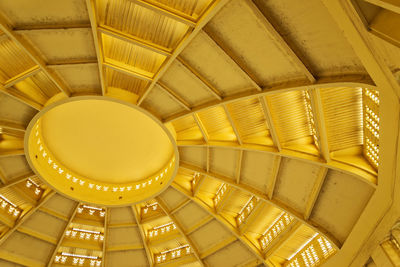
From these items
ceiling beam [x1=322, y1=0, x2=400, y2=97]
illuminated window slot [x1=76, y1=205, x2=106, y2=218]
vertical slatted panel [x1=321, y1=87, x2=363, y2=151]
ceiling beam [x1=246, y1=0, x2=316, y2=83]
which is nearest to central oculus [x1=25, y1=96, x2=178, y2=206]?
illuminated window slot [x1=76, y1=205, x2=106, y2=218]

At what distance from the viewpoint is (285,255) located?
24.3m

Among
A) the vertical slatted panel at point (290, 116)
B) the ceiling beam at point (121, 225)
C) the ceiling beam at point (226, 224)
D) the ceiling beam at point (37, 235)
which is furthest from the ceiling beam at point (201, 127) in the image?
the ceiling beam at point (37, 235)

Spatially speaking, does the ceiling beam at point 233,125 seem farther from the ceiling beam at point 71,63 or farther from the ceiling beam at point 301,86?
the ceiling beam at point 71,63

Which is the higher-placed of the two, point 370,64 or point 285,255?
point 370,64

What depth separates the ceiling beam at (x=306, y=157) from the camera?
50.2 ft

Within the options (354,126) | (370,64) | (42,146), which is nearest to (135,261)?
(42,146)

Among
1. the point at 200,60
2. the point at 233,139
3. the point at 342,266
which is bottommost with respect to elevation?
the point at 342,266

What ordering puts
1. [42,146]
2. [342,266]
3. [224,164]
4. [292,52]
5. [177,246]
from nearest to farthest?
[292,52] → [342,266] → [224,164] → [42,146] → [177,246]

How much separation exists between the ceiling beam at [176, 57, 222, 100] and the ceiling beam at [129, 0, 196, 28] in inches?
103

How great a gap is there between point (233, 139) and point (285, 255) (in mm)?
9458

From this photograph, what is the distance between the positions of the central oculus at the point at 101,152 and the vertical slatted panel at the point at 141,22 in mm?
6718

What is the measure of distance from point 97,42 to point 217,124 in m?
8.20

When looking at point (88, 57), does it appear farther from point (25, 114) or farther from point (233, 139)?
point (233, 139)

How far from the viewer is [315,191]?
18656mm
